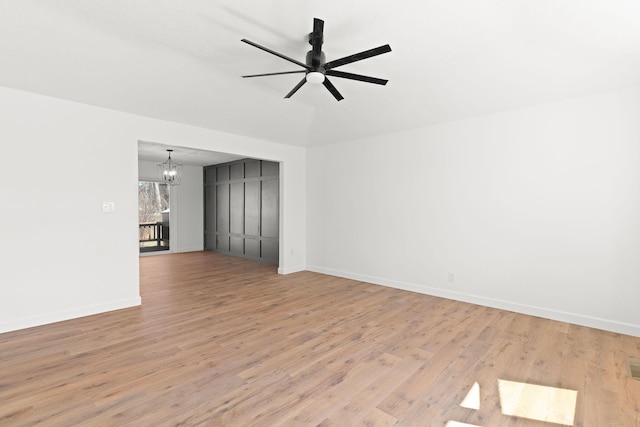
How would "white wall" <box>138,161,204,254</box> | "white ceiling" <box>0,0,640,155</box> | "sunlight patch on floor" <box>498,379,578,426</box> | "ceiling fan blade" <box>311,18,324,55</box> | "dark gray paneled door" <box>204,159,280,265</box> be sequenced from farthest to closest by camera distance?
"white wall" <box>138,161,204,254</box>
"dark gray paneled door" <box>204,159,280,265</box>
"white ceiling" <box>0,0,640,155</box>
"ceiling fan blade" <box>311,18,324,55</box>
"sunlight patch on floor" <box>498,379,578,426</box>

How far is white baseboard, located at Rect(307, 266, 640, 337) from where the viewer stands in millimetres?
3297

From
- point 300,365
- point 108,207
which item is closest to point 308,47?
point 300,365

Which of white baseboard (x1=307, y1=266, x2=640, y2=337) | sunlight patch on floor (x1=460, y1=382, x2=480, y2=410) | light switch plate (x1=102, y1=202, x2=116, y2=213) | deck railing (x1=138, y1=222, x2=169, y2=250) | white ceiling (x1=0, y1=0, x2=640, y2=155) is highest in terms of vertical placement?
white ceiling (x1=0, y1=0, x2=640, y2=155)

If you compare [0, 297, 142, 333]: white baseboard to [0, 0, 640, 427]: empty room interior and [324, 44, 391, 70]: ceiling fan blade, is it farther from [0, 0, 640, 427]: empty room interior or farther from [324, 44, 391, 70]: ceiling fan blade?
[324, 44, 391, 70]: ceiling fan blade

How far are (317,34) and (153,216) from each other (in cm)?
933

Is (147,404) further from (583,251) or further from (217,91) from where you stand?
(583,251)

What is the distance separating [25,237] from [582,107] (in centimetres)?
633

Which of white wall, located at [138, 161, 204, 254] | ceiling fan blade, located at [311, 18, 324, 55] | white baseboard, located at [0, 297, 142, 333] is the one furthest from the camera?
white wall, located at [138, 161, 204, 254]

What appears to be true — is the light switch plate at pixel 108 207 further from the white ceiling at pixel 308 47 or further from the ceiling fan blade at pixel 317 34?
the ceiling fan blade at pixel 317 34

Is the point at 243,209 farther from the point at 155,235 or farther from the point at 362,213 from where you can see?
the point at 155,235

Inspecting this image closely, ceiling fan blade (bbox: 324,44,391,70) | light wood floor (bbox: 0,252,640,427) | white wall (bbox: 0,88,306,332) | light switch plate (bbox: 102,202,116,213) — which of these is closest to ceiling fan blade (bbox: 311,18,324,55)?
ceiling fan blade (bbox: 324,44,391,70)

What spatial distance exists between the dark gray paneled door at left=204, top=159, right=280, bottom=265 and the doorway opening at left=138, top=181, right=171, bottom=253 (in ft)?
5.00

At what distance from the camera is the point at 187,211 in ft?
29.7

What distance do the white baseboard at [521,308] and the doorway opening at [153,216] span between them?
23.4ft
